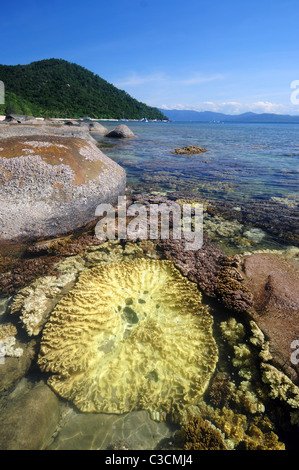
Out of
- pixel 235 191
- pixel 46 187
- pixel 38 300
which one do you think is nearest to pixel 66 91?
pixel 235 191

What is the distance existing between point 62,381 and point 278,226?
6746 mm

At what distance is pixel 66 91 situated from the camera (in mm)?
118062

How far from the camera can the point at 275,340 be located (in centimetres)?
329

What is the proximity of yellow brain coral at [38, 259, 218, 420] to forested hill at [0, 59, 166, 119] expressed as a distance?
329 feet

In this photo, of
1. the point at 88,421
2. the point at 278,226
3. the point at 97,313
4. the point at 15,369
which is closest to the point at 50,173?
the point at 97,313

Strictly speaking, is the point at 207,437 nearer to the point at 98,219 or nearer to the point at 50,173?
the point at 98,219

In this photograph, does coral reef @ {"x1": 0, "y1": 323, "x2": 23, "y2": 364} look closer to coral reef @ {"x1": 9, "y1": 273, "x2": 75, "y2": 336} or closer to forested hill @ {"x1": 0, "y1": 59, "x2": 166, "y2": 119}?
coral reef @ {"x1": 9, "y1": 273, "x2": 75, "y2": 336}

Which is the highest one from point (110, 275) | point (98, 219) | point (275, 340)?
point (98, 219)

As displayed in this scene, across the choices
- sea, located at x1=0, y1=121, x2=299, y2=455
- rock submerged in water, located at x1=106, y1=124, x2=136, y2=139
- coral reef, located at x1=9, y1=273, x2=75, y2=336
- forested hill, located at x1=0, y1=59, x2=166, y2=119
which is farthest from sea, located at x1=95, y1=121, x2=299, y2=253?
forested hill, located at x1=0, y1=59, x2=166, y2=119

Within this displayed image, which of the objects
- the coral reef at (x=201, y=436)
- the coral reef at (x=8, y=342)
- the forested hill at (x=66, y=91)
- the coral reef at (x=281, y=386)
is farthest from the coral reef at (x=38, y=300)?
the forested hill at (x=66, y=91)

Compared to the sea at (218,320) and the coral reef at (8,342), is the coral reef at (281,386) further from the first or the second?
the coral reef at (8,342)

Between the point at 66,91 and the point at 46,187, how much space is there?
141263 millimetres

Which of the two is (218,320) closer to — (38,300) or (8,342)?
(38,300)

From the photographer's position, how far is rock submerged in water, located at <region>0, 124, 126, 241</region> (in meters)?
5.06
